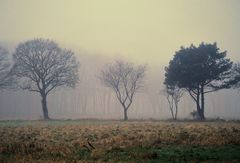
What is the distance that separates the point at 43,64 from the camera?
199ft

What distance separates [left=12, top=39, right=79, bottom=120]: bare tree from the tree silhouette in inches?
854

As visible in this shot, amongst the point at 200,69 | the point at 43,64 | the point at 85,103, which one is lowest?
the point at 85,103

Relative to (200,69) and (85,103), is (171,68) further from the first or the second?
(85,103)

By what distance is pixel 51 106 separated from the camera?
165875 millimetres

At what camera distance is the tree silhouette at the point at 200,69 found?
5434 centimetres

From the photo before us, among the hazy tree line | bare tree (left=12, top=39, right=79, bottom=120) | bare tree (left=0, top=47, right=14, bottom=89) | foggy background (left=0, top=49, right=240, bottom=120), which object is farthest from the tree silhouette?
foggy background (left=0, top=49, right=240, bottom=120)

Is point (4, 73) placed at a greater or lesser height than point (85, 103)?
greater

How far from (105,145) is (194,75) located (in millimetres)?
40240

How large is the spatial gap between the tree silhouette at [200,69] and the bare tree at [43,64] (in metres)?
21.7

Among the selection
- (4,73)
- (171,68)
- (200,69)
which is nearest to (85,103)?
(4,73)

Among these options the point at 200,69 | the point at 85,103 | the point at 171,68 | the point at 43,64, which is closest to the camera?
the point at 200,69

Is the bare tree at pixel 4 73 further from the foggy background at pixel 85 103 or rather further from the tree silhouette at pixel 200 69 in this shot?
the foggy background at pixel 85 103

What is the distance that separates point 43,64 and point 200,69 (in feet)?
105

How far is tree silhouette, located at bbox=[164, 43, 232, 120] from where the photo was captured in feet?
178
